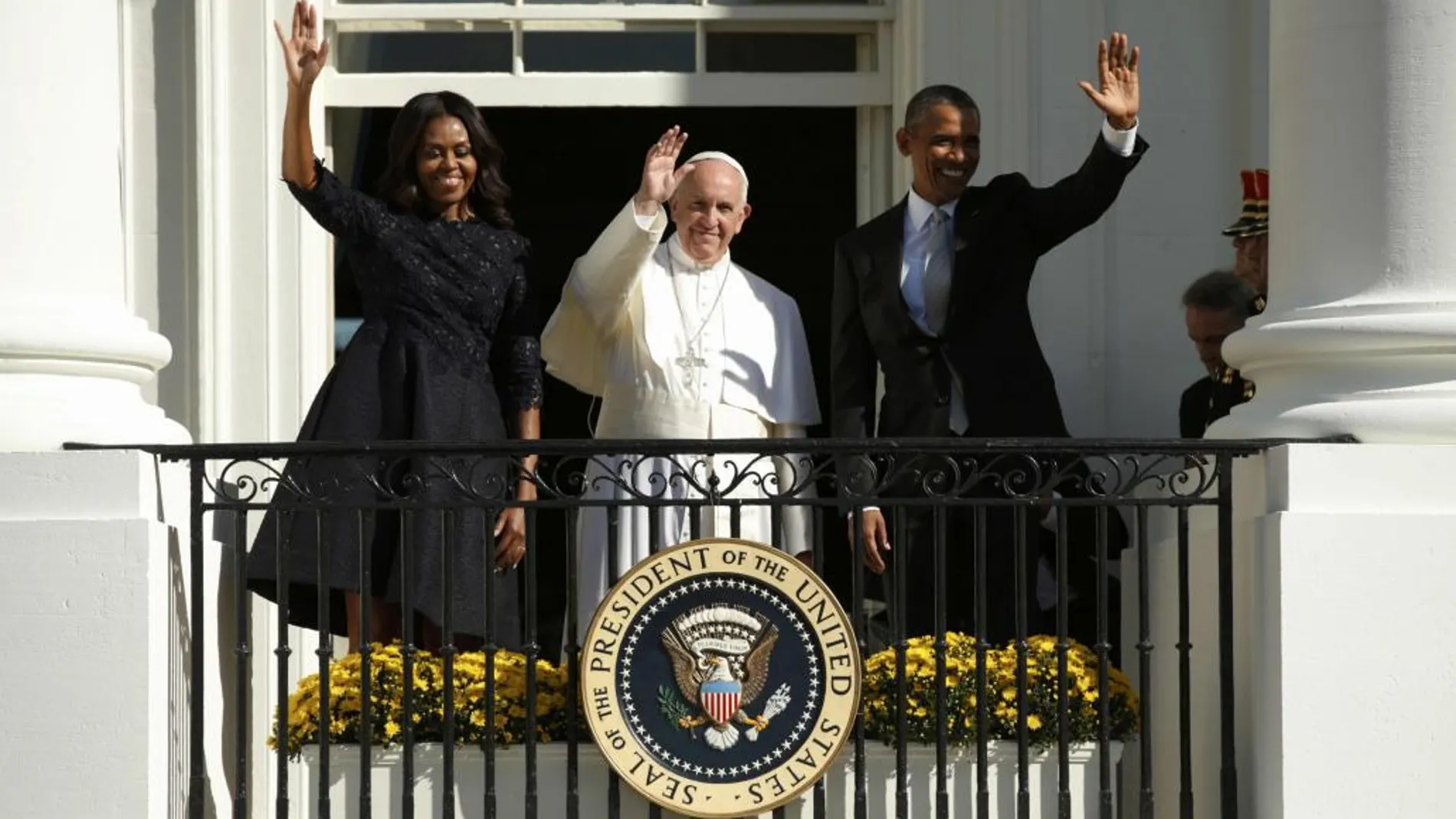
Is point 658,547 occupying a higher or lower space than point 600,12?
lower

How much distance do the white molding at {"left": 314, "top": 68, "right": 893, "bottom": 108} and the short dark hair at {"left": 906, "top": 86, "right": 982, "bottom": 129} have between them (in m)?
1.59

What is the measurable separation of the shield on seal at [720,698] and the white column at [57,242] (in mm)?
1550

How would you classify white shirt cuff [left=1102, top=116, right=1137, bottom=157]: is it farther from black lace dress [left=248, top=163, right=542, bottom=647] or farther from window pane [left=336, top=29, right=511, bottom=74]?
window pane [left=336, top=29, right=511, bottom=74]

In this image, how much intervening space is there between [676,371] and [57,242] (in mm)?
1848

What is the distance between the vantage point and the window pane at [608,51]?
34.9 ft

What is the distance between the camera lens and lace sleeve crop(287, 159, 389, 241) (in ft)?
28.6

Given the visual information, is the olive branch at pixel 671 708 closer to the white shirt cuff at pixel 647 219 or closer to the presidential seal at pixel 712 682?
the presidential seal at pixel 712 682

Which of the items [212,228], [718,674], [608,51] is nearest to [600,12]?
[608,51]

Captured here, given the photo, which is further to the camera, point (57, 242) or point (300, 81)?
point (300, 81)

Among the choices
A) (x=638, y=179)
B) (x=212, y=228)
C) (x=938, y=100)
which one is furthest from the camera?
(x=638, y=179)

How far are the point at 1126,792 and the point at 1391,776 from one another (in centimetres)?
89

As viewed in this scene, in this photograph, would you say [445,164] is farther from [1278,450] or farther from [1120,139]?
[1278,450]

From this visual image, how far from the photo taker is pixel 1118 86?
8625mm

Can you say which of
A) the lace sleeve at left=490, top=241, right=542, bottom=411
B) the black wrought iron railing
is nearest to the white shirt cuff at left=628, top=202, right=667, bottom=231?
the lace sleeve at left=490, top=241, right=542, bottom=411
